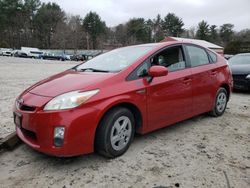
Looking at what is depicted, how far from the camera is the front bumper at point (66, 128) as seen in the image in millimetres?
2670

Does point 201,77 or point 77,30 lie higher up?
point 77,30

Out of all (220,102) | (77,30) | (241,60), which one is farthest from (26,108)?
(77,30)

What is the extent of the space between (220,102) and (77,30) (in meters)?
64.3

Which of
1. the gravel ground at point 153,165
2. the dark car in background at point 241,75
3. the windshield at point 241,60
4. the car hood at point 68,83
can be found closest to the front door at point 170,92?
the gravel ground at point 153,165

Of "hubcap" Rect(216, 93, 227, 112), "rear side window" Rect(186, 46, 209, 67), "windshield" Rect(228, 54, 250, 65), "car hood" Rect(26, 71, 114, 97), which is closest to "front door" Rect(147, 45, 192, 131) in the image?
"rear side window" Rect(186, 46, 209, 67)

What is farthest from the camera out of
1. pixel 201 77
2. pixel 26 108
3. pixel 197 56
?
pixel 197 56

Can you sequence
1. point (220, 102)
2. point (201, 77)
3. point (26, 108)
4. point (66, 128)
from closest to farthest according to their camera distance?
point (66, 128) → point (26, 108) → point (201, 77) → point (220, 102)

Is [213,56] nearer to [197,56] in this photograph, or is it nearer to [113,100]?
[197,56]

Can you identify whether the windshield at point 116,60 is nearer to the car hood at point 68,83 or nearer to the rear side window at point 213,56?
the car hood at point 68,83

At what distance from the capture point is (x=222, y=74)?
4.95 meters

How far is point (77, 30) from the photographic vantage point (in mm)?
65250

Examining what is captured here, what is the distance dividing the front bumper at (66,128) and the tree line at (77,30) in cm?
6278

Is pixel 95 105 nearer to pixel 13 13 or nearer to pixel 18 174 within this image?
pixel 18 174

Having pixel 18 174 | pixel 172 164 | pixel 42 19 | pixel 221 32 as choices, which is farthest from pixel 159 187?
pixel 221 32
